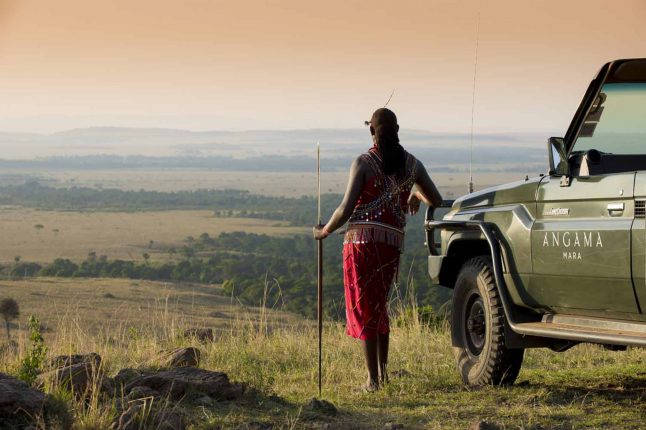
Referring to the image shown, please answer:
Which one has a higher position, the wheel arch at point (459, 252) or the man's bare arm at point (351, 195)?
the man's bare arm at point (351, 195)

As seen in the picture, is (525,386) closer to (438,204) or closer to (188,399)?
(438,204)

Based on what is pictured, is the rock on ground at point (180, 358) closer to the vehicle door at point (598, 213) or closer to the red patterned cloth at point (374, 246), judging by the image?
the red patterned cloth at point (374, 246)

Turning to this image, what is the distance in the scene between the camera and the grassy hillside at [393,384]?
6.79 metres

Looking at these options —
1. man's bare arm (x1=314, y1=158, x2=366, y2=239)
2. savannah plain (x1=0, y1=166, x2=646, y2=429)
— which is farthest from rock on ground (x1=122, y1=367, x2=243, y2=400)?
man's bare arm (x1=314, y1=158, x2=366, y2=239)

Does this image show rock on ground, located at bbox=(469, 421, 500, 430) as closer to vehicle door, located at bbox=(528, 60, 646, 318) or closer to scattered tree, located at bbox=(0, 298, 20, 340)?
vehicle door, located at bbox=(528, 60, 646, 318)

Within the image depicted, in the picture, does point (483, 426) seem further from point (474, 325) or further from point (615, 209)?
point (474, 325)

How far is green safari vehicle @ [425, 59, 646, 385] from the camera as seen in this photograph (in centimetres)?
656

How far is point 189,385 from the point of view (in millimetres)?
7363

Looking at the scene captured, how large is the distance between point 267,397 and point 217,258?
7042 cm

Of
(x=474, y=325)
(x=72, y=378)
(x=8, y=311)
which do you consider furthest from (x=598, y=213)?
(x=8, y=311)

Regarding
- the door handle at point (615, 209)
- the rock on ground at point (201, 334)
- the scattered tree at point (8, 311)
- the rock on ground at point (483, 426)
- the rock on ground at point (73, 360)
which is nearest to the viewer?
the rock on ground at point (483, 426)

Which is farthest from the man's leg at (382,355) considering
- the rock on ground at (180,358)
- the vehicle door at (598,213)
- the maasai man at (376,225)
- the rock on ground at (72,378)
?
the rock on ground at (72,378)

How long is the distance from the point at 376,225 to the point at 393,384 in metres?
1.14

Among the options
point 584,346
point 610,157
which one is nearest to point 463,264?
point 610,157
